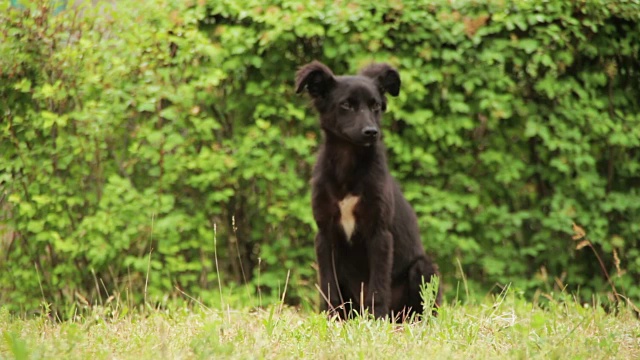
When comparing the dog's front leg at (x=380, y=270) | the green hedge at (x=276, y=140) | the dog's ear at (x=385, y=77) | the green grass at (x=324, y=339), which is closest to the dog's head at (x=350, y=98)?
the dog's ear at (x=385, y=77)

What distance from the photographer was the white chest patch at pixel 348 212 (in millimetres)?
4992

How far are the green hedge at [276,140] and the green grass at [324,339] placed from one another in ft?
6.66

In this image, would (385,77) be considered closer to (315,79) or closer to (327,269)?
(315,79)

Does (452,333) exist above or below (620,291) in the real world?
above

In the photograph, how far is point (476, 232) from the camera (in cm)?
688

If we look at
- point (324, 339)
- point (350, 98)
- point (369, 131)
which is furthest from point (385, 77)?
point (324, 339)

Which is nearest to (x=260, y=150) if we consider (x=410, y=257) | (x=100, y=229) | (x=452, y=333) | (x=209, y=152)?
(x=209, y=152)

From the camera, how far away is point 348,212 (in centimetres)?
501

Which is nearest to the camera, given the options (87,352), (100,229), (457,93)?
(87,352)

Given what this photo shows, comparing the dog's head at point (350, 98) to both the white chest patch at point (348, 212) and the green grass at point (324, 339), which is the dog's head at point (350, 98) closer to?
the white chest patch at point (348, 212)

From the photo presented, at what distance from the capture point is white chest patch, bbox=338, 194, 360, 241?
499 centimetres

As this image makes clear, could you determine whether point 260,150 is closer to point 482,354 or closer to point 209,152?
point 209,152

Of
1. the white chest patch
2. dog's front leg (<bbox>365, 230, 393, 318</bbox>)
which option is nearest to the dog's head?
the white chest patch

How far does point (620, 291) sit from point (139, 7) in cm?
431
